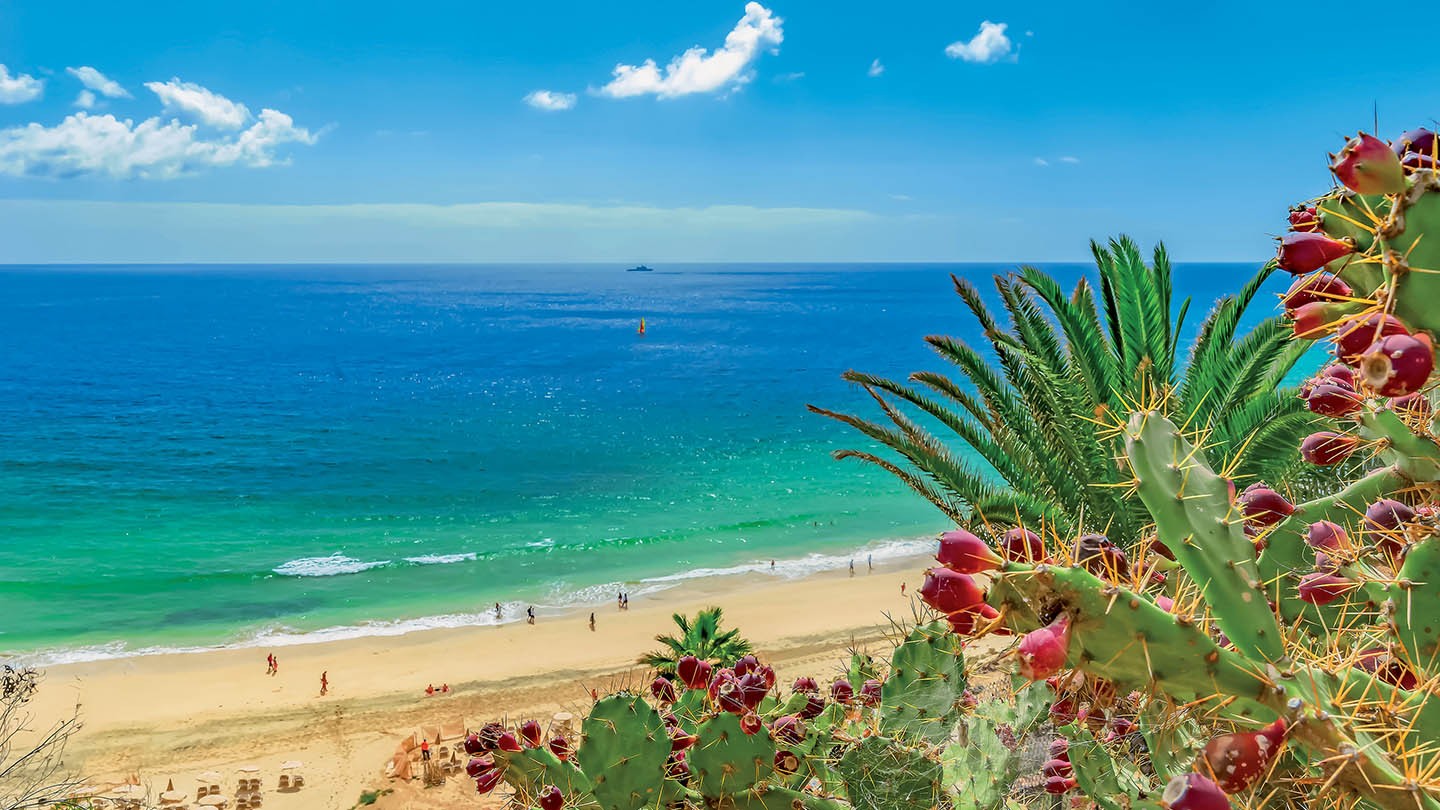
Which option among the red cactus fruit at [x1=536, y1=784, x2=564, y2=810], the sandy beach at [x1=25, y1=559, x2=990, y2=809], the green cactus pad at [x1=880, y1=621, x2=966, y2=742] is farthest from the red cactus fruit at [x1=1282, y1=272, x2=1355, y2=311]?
the sandy beach at [x1=25, y1=559, x2=990, y2=809]

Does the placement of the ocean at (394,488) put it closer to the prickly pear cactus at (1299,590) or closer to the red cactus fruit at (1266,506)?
the red cactus fruit at (1266,506)

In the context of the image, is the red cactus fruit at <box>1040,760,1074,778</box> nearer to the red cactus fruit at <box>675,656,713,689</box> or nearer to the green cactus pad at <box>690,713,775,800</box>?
the green cactus pad at <box>690,713,775,800</box>

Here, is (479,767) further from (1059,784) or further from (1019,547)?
(1019,547)

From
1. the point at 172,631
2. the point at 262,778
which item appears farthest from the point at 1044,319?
the point at 172,631

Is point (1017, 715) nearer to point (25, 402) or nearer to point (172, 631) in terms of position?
point (172, 631)

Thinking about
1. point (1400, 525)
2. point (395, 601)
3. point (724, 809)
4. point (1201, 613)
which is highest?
point (1400, 525)

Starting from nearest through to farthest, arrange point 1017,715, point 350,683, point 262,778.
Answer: point 1017,715 < point 262,778 < point 350,683

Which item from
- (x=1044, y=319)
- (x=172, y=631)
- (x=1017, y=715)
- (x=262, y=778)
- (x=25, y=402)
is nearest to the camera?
(x=1017, y=715)
